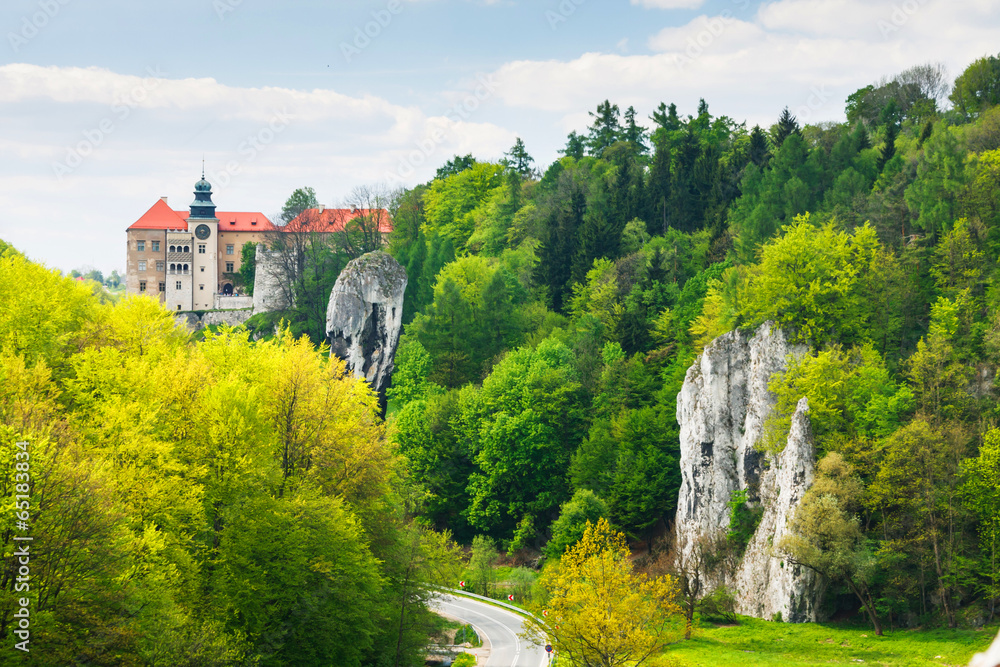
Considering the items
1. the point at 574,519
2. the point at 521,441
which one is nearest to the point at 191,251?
the point at 521,441

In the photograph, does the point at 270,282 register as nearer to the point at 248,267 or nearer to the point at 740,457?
the point at 248,267

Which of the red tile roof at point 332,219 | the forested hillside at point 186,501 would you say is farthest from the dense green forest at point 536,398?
the red tile roof at point 332,219

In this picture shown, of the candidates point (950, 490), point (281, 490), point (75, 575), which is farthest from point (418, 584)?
point (950, 490)

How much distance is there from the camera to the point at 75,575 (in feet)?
75.6

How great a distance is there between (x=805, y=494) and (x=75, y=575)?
102ft

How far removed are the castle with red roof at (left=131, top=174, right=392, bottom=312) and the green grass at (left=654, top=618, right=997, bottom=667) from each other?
226 feet

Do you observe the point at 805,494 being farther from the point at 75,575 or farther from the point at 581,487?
the point at 75,575

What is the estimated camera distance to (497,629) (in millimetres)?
45500

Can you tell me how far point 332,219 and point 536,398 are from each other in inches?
1621

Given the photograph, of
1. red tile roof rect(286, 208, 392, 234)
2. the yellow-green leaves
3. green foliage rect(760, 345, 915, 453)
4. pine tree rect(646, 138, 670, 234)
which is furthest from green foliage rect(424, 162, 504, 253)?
the yellow-green leaves

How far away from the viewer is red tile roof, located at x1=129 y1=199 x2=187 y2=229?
344 ft

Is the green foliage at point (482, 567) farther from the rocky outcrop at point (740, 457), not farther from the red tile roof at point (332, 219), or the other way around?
the red tile roof at point (332, 219)

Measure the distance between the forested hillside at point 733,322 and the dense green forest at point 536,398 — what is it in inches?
7.0

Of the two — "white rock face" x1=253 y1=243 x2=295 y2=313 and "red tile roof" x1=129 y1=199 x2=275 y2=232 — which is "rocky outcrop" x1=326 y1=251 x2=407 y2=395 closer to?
"white rock face" x1=253 y1=243 x2=295 y2=313
